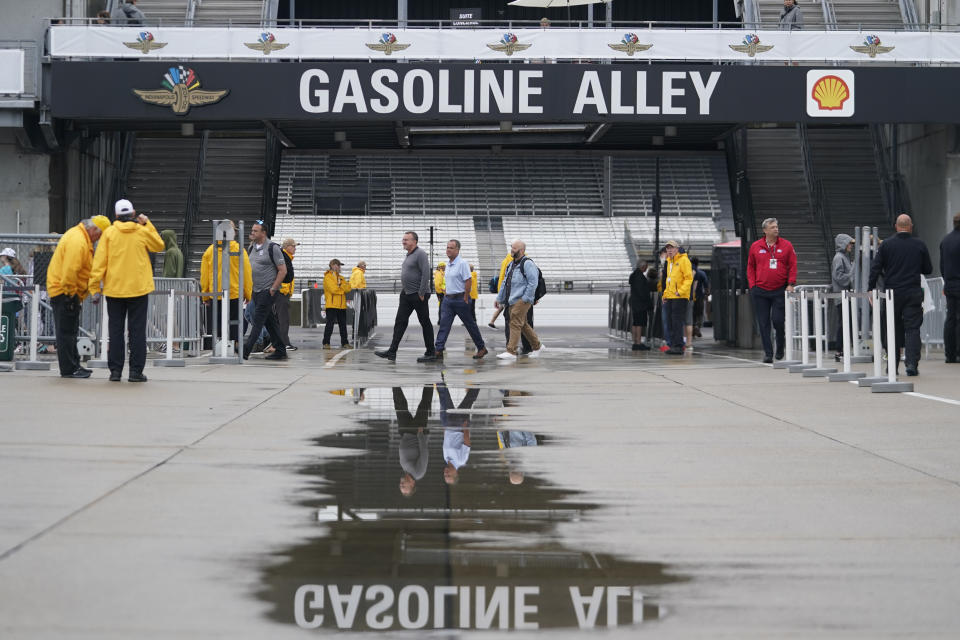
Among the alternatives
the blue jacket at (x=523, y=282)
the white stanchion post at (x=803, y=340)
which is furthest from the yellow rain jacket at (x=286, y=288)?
the white stanchion post at (x=803, y=340)

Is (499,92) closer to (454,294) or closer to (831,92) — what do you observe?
(831,92)

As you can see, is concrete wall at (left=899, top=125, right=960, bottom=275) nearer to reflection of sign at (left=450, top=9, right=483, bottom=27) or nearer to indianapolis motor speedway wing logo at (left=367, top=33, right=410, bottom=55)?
reflection of sign at (left=450, top=9, right=483, bottom=27)

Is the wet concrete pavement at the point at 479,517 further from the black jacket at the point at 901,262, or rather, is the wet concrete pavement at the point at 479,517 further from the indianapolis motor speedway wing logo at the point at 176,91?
the indianapolis motor speedway wing logo at the point at 176,91

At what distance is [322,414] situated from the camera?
9695 millimetres

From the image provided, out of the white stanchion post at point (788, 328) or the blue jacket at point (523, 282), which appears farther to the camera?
the blue jacket at point (523, 282)

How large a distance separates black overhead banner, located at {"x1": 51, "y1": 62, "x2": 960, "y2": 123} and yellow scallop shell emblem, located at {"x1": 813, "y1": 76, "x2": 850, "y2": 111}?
0.06ft

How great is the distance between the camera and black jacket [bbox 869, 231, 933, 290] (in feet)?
45.5

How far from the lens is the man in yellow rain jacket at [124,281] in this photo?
40.4 ft

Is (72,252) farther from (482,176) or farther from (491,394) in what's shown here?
(482,176)

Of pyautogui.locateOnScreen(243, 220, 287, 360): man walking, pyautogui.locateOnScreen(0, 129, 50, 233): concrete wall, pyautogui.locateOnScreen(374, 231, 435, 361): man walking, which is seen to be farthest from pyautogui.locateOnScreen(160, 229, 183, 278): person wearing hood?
pyautogui.locateOnScreen(0, 129, 50, 233): concrete wall

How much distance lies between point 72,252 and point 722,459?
7.68 m

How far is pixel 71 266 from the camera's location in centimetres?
1254

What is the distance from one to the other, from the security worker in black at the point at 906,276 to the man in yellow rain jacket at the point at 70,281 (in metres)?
8.14

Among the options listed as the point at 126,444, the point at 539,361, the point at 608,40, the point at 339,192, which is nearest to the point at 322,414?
the point at 126,444
